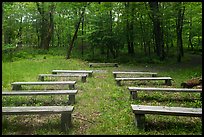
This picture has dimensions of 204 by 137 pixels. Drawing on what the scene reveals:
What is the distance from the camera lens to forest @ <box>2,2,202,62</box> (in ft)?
68.1

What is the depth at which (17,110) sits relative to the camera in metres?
5.70

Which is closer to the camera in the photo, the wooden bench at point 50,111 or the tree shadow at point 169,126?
the wooden bench at point 50,111

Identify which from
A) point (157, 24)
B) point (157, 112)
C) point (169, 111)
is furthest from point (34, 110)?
point (157, 24)

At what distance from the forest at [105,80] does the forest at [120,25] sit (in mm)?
83

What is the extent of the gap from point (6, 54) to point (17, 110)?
19370mm

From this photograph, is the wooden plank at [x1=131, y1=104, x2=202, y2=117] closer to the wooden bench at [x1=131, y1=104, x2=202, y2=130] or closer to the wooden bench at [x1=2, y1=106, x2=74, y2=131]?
the wooden bench at [x1=131, y1=104, x2=202, y2=130]

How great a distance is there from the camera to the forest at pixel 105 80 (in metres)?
5.87

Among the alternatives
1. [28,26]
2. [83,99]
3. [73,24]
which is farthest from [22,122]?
[28,26]

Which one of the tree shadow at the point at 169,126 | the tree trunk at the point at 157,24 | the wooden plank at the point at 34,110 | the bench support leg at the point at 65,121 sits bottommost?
the tree shadow at the point at 169,126

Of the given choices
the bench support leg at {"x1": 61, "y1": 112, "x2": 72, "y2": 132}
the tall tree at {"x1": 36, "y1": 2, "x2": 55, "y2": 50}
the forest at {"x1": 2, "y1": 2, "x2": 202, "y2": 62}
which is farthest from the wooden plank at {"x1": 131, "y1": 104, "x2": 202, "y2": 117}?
the tall tree at {"x1": 36, "y1": 2, "x2": 55, "y2": 50}

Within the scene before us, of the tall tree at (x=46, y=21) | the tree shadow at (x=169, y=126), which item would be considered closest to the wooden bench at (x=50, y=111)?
the tree shadow at (x=169, y=126)

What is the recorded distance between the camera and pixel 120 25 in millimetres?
23547

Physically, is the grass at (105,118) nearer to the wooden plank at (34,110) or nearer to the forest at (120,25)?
the wooden plank at (34,110)

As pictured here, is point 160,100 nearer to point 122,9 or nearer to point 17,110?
point 17,110
